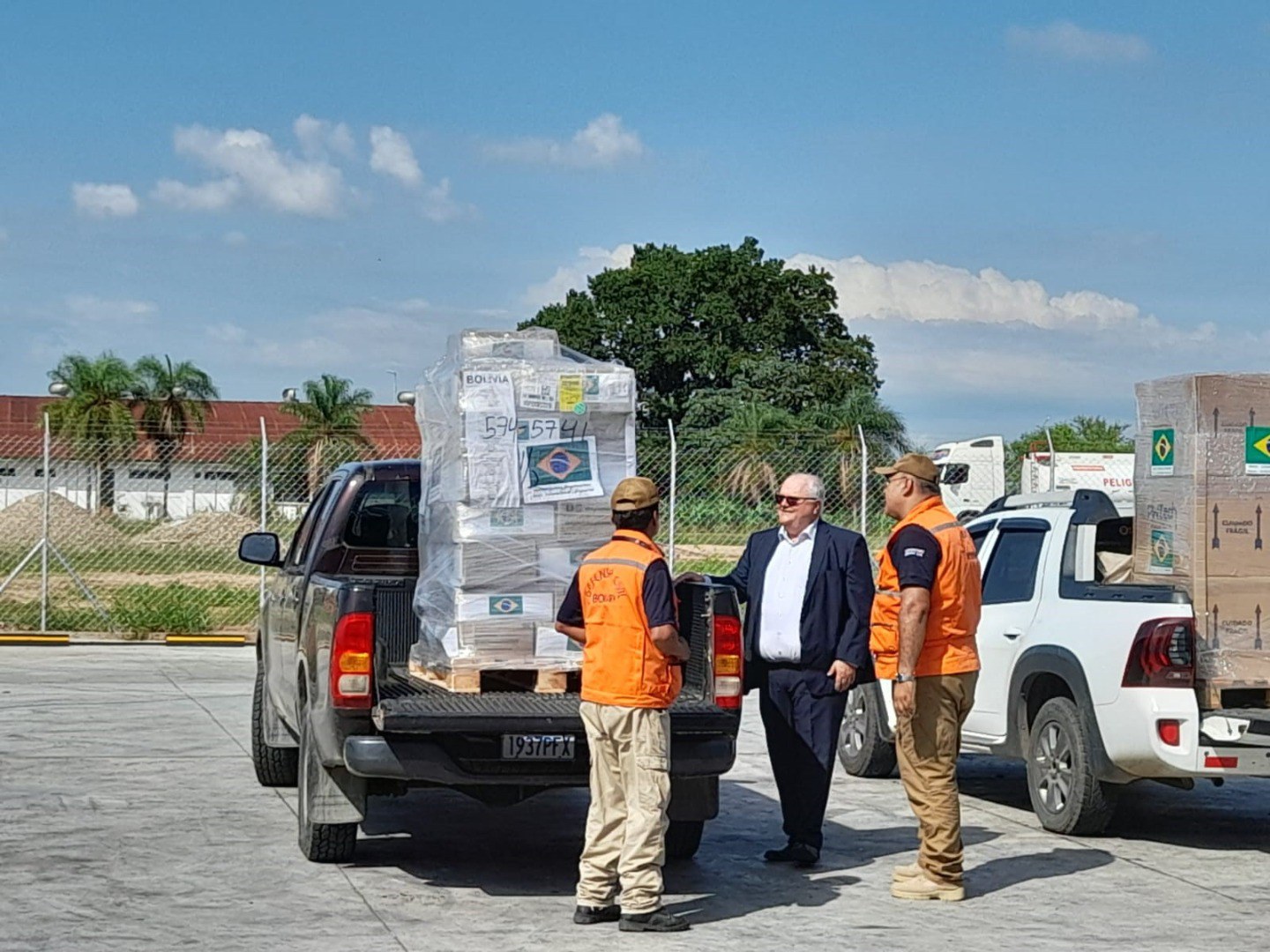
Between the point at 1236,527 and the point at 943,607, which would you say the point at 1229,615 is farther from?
the point at 943,607

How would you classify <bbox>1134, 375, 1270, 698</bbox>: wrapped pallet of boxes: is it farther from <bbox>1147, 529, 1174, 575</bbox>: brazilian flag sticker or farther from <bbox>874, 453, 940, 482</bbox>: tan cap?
<bbox>874, 453, 940, 482</bbox>: tan cap

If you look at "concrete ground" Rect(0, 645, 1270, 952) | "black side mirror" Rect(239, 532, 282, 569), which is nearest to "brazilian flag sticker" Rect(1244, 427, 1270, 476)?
"concrete ground" Rect(0, 645, 1270, 952)

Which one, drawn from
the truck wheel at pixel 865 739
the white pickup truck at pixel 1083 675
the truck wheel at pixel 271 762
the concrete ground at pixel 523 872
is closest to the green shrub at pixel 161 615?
the concrete ground at pixel 523 872

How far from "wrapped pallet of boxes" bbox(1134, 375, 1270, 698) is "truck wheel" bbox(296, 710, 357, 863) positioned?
166 inches

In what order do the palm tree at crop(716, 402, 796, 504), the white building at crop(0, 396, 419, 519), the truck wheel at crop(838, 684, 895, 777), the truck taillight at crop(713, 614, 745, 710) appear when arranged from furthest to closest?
the white building at crop(0, 396, 419, 519), the palm tree at crop(716, 402, 796, 504), the truck wheel at crop(838, 684, 895, 777), the truck taillight at crop(713, 614, 745, 710)

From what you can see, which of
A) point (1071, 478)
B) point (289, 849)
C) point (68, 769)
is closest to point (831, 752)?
point (289, 849)

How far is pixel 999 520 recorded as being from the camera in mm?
10906

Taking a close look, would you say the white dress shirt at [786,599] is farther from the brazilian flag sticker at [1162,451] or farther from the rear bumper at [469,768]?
the brazilian flag sticker at [1162,451]

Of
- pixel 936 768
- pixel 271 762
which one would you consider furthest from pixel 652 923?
pixel 271 762

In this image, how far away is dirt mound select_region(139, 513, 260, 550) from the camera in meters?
29.8

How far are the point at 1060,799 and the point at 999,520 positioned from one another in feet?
6.42

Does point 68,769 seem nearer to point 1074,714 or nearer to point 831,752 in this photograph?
point 831,752

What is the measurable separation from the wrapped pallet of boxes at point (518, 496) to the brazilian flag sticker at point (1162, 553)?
290 cm

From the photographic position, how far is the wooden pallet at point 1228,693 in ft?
28.7
